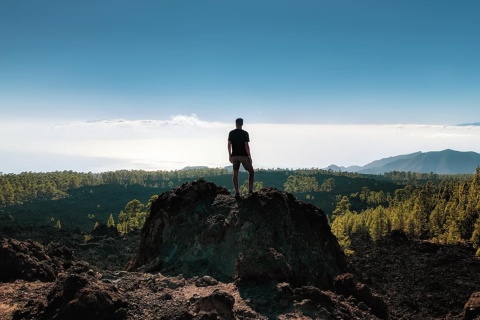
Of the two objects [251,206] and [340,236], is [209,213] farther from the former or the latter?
[340,236]

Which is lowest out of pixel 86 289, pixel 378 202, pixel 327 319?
pixel 378 202

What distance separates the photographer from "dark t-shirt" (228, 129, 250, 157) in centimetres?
1405

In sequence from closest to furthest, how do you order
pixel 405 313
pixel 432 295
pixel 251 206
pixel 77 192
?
pixel 251 206 < pixel 405 313 < pixel 432 295 < pixel 77 192

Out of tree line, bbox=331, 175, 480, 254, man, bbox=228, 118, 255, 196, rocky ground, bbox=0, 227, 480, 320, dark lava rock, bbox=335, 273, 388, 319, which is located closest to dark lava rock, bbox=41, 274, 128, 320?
rocky ground, bbox=0, 227, 480, 320

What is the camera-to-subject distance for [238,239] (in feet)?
43.2

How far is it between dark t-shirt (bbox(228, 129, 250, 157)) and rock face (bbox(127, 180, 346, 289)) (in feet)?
5.41

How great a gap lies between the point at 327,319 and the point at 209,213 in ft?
22.6

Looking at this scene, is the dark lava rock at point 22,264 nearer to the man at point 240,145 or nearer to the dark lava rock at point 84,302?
the dark lava rock at point 84,302

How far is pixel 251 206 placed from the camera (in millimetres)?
14133

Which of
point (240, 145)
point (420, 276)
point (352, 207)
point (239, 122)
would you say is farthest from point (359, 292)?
point (352, 207)

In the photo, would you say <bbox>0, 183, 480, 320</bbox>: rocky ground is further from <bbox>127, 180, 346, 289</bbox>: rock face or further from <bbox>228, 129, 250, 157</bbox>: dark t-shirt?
<bbox>228, 129, 250, 157</bbox>: dark t-shirt

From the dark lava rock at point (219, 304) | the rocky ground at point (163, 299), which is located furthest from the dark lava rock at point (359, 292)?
the dark lava rock at point (219, 304)

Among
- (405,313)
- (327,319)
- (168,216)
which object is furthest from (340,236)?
(327,319)

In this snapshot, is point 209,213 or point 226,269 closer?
point 226,269
